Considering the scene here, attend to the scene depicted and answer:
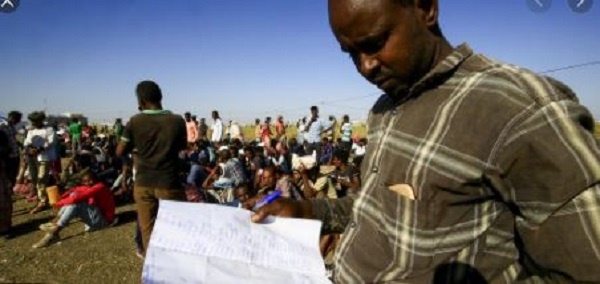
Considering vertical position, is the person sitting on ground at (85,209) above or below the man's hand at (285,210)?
below

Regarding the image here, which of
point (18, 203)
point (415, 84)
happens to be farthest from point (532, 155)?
point (18, 203)

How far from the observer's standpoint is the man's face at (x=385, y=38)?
1.12 m

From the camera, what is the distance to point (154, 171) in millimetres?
4895

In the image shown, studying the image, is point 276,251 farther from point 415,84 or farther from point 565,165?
point 565,165

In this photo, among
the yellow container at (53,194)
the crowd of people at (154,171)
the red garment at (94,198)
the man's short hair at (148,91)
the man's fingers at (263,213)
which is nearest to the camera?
the man's fingers at (263,213)

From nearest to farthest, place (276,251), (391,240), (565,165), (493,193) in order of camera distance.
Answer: (565,165)
(493,193)
(391,240)
(276,251)

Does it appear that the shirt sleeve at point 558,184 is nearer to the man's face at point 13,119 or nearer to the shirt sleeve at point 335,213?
the shirt sleeve at point 335,213

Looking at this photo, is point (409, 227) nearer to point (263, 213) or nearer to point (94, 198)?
point (263, 213)

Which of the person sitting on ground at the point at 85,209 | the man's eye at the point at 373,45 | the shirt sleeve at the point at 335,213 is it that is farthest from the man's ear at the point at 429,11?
the person sitting on ground at the point at 85,209

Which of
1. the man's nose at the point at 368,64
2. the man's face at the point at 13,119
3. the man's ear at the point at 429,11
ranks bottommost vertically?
the man's face at the point at 13,119

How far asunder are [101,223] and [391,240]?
25.4 ft

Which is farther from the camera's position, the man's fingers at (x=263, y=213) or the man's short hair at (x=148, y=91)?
the man's short hair at (x=148, y=91)

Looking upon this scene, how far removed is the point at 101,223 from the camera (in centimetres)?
795

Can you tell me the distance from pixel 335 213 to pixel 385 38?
0.59 meters
